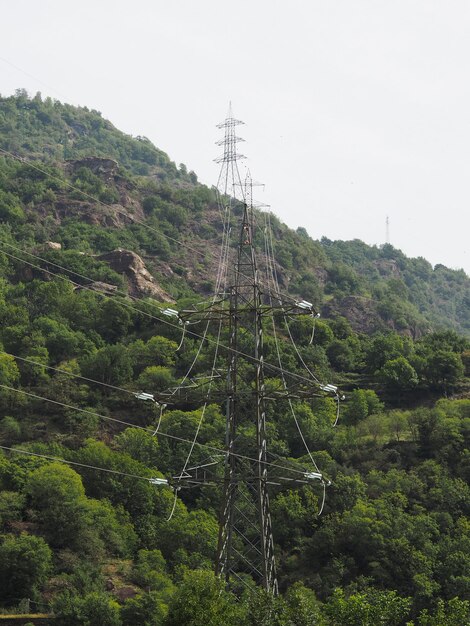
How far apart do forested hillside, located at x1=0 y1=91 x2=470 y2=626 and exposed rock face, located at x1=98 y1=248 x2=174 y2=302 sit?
Result: 27 cm

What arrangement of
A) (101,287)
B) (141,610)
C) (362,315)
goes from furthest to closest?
(362,315) → (101,287) → (141,610)

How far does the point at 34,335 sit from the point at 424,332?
60585 mm

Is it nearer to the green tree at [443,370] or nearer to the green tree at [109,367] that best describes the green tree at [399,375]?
the green tree at [443,370]

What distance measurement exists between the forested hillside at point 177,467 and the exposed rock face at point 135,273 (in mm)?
273

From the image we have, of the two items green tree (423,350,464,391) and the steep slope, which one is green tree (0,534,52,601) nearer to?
green tree (423,350,464,391)

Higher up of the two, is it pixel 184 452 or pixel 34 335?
pixel 34 335

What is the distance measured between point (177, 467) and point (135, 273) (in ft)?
148

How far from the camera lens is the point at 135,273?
114875 mm

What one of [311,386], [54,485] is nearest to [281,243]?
[54,485]

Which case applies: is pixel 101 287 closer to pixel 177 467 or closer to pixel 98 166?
pixel 177 467

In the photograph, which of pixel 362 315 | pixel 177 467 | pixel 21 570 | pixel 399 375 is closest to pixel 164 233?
pixel 362 315

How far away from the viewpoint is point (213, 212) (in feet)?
516

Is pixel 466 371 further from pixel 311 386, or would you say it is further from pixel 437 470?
→ pixel 311 386

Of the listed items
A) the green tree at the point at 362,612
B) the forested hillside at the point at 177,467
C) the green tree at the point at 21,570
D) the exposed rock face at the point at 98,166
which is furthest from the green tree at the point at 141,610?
the exposed rock face at the point at 98,166
